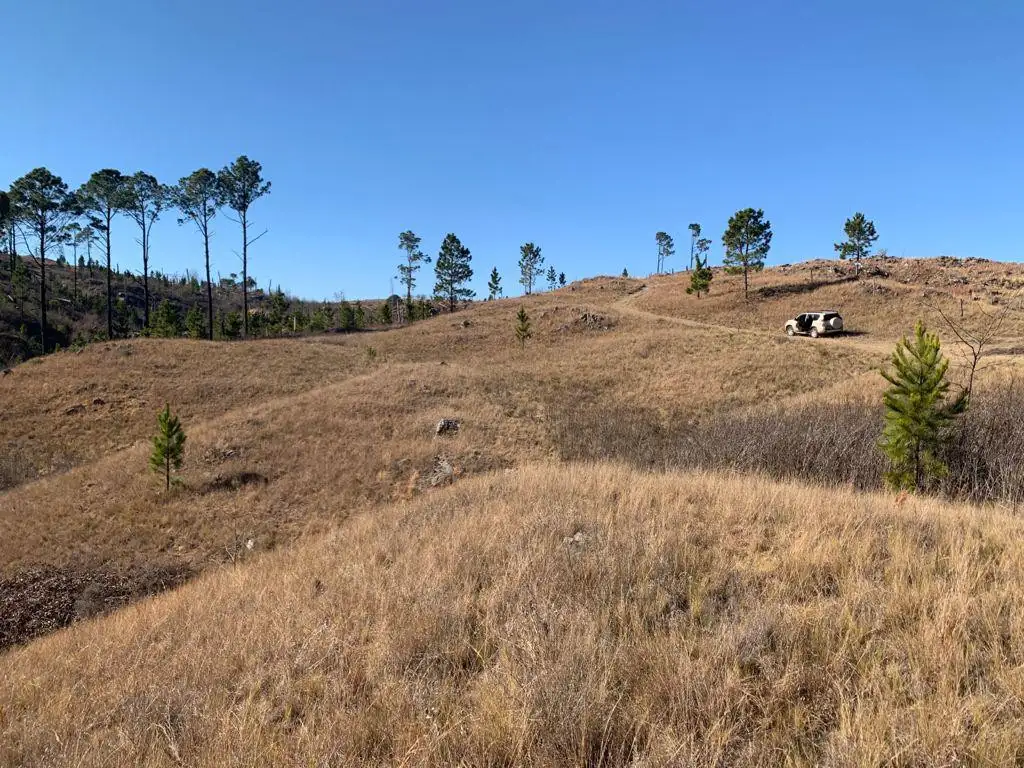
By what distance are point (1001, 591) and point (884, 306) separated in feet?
169

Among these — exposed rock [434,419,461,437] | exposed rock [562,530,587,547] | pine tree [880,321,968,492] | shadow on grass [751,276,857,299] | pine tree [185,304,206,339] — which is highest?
shadow on grass [751,276,857,299]

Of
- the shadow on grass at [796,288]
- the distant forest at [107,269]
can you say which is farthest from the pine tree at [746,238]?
the distant forest at [107,269]

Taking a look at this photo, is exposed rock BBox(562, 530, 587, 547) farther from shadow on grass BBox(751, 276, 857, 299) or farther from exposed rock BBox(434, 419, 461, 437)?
shadow on grass BBox(751, 276, 857, 299)

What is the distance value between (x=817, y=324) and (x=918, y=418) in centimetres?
3437

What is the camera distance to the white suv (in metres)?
38.4

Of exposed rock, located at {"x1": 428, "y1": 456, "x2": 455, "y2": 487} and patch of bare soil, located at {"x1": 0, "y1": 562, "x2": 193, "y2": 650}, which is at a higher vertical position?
exposed rock, located at {"x1": 428, "y1": 456, "x2": 455, "y2": 487}

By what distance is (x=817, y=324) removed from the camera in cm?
3875

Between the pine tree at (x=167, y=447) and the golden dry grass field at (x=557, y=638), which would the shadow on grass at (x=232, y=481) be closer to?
the pine tree at (x=167, y=447)

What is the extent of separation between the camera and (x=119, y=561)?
1316 centimetres

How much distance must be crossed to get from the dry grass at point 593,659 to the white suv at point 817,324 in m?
38.3

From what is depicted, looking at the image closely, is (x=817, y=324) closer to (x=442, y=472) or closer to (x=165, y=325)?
(x=442, y=472)

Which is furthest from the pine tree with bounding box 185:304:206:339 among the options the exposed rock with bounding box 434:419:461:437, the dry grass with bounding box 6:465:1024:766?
the dry grass with bounding box 6:465:1024:766

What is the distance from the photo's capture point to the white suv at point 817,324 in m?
38.4

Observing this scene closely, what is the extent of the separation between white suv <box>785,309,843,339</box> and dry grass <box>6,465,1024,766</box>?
38291mm
